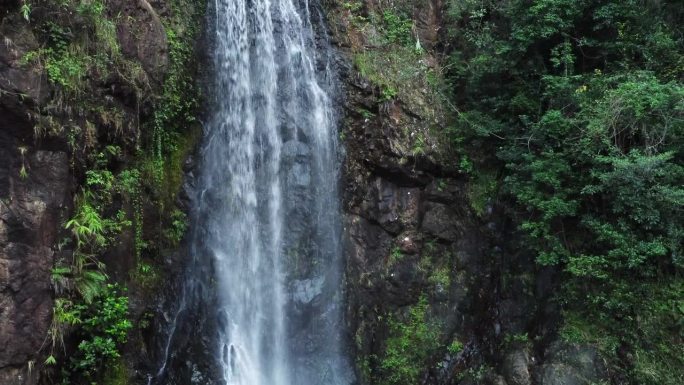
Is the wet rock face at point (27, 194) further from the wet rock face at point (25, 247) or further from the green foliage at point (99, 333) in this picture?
the green foliage at point (99, 333)

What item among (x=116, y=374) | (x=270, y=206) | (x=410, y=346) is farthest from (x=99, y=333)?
(x=410, y=346)

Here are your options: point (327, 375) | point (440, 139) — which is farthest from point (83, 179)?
point (440, 139)

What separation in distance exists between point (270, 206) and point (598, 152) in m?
5.27

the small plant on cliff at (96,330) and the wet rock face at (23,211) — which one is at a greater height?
the wet rock face at (23,211)

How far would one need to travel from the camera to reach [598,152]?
7.58 metres

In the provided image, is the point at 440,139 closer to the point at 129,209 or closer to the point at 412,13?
the point at 412,13

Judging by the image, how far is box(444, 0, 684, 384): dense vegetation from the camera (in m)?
7.04

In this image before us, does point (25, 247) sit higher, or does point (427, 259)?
point (25, 247)

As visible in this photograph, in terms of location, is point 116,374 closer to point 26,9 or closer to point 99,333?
point 99,333

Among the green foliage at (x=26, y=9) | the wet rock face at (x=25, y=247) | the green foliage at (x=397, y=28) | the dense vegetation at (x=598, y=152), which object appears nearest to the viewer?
the wet rock face at (x=25, y=247)

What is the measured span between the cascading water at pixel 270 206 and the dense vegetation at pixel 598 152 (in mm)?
2984

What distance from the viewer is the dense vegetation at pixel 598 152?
7.04 meters

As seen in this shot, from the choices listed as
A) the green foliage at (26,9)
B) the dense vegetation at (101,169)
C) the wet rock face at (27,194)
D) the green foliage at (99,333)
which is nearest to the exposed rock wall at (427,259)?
the dense vegetation at (101,169)

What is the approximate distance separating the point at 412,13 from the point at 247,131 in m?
4.98
